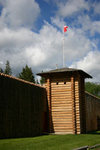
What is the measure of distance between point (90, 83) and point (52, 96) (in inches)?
2332

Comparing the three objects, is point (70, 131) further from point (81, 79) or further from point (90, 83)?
point (90, 83)

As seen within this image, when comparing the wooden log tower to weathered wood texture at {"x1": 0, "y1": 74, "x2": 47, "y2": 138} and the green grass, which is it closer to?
weathered wood texture at {"x1": 0, "y1": 74, "x2": 47, "y2": 138}

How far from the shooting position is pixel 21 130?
16203 millimetres

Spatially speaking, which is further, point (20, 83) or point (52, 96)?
point (52, 96)

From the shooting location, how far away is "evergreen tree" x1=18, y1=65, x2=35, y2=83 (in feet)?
Result: 196

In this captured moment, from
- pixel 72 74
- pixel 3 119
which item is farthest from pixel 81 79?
pixel 3 119

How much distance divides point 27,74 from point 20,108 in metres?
44.4

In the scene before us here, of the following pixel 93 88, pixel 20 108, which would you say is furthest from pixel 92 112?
pixel 93 88

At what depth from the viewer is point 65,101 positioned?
19719 mm

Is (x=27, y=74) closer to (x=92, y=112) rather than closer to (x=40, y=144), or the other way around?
(x=92, y=112)

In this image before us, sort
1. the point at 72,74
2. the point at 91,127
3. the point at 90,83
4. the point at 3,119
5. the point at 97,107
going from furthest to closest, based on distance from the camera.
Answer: the point at 90,83
the point at 97,107
the point at 91,127
the point at 72,74
the point at 3,119

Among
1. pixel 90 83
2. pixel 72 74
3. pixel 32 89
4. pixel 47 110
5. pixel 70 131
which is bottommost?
pixel 70 131

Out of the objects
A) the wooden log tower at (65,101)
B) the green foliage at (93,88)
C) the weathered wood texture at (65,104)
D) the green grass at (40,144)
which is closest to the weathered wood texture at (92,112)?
the wooden log tower at (65,101)

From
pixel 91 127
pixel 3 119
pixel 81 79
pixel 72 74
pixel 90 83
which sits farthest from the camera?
pixel 90 83
